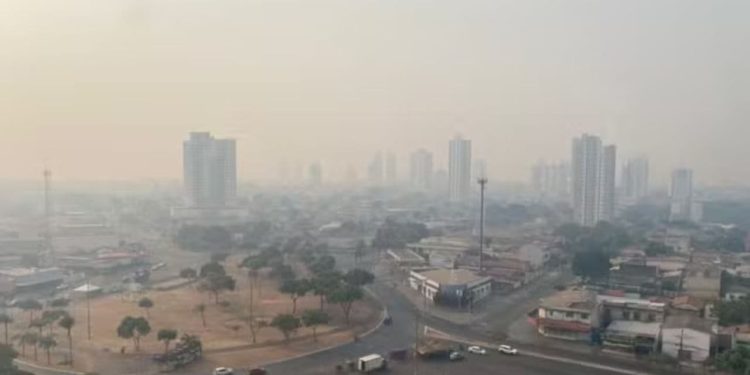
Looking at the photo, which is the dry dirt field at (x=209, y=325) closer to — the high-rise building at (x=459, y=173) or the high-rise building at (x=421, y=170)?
the high-rise building at (x=459, y=173)

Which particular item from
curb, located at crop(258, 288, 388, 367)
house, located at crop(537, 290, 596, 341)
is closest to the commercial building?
curb, located at crop(258, 288, 388, 367)

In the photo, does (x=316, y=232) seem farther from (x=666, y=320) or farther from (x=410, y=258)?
(x=666, y=320)

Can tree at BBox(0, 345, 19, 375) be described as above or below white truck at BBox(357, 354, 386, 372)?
above

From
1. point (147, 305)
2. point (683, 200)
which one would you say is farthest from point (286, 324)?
point (683, 200)

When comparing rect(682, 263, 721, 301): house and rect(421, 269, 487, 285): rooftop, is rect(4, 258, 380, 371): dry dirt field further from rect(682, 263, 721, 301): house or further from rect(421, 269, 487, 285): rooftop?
rect(682, 263, 721, 301): house

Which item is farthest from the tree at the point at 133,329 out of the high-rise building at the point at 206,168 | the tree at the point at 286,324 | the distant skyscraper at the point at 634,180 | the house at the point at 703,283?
the distant skyscraper at the point at 634,180

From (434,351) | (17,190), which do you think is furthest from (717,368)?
(17,190)

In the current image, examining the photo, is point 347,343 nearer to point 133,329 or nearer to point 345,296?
point 345,296
